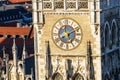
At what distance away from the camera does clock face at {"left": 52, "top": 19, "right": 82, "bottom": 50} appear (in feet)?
197

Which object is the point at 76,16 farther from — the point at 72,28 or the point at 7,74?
the point at 7,74

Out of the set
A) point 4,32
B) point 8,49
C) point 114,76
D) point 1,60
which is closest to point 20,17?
point 4,32

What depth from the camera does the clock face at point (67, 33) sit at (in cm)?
6012

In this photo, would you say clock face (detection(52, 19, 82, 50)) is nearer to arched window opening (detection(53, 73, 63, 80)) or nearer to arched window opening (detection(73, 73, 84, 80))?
arched window opening (detection(73, 73, 84, 80))

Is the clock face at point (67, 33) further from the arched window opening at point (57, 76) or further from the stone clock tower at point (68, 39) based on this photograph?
the arched window opening at point (57, 76)

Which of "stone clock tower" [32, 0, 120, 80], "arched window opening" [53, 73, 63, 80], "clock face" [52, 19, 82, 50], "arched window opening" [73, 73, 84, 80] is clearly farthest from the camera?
"arched window opening" [53, 73, 63, 80]

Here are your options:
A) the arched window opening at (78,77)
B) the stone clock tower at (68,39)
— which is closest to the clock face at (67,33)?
the stone clock tower at (68,39)

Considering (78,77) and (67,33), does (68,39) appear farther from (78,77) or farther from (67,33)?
(78,77)

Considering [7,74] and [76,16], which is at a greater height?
[76,16]

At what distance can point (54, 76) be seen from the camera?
61.6 m

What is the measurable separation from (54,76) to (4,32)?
75936mm

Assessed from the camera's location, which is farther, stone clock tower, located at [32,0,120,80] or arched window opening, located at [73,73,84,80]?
arched window opening, located at [73,73,84,80]

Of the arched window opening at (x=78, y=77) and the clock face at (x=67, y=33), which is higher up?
the clock face at (x=67, y=33)

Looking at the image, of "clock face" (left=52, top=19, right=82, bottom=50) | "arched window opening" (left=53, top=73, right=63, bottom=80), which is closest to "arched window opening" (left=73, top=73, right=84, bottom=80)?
"arched window opening" (left=53, top=73, right=63, bottom=80)
